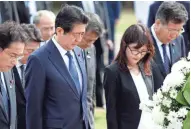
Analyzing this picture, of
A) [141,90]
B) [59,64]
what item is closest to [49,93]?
[59,64]

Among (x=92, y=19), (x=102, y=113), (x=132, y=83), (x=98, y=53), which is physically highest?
(x=92, y=19)

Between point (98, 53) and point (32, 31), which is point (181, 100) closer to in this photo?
point (32, 31)

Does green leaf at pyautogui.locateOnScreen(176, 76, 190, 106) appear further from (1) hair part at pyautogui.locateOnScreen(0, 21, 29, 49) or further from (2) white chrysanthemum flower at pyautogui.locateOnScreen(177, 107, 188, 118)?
(1) hair part at pyautogui.locateOnScreen(0, 21, 29, 49)

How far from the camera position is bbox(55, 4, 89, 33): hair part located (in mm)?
5426

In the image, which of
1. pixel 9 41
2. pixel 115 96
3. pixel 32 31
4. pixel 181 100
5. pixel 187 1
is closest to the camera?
pixel 181 100

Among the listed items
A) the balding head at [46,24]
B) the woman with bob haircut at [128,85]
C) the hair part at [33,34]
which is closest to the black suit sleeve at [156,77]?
the woman with bob haircut at [128,85]

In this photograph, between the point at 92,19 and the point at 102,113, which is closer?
the point at 92,19

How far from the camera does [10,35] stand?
17.2 ft

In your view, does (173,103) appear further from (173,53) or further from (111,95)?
(173,53)

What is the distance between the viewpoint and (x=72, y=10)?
215 inches

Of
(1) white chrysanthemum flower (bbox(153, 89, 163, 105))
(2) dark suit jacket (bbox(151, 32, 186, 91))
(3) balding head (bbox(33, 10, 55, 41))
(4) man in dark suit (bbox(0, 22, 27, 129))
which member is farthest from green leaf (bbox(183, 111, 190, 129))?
(3) balding head (bbox(33, 10, 55, 41))

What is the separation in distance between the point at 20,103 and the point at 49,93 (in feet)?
1.34

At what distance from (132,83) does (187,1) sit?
4.22 m

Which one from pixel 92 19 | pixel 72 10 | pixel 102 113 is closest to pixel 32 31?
pixel 92 19
